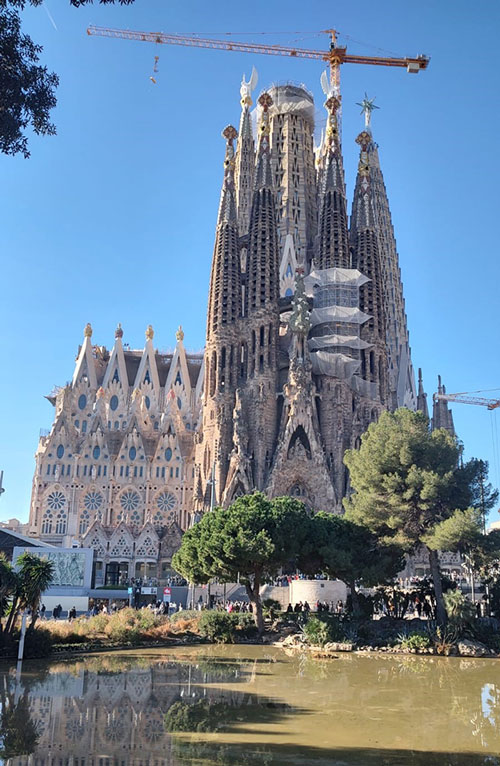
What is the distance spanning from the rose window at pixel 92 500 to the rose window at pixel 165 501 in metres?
4.68

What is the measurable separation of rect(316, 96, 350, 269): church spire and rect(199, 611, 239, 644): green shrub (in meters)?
35.0

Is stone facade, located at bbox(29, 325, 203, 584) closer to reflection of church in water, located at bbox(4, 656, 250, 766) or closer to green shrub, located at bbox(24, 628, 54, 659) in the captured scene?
green shrub, located at bbox(24, 628, 54, 659)

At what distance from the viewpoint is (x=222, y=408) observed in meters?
50.6

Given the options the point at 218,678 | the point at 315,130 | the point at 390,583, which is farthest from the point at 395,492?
the point at 315,130

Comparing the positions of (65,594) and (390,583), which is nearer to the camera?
(390,583)

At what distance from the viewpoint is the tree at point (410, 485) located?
83.2ft

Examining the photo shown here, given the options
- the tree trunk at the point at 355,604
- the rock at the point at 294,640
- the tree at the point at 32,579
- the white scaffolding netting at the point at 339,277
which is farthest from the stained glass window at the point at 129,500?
the tree at the point at 32,579

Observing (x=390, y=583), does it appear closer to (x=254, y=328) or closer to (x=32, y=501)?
(x=254, y=328)

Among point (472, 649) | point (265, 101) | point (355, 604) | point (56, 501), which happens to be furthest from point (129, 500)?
point (472, 649)

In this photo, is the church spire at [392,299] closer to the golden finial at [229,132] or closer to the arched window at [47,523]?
the golden finial at [229,132]

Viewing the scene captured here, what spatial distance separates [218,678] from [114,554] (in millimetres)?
41617

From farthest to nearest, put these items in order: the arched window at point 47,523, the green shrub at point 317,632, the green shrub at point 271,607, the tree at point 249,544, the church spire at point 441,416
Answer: the church spire at point 441,416 → the arched window at point 47,523 → the green shrub at point 271,607 → the tree at point 249,544 → the green shrub at point 317,632

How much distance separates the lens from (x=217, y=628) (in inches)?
950

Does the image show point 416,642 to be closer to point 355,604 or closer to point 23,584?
point 355,604
